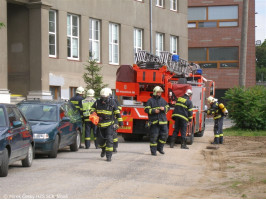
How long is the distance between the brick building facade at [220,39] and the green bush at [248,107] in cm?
3026

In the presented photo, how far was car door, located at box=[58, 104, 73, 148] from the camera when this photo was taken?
55.2 ft

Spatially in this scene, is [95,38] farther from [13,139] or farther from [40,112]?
[13,139]

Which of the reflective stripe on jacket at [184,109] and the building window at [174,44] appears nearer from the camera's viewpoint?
the reflective stripe on jacket at [184,109]

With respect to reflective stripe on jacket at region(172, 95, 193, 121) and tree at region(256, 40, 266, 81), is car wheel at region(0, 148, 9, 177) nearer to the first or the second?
reflective stripe on jacket at region(172, 95, 193, 121)

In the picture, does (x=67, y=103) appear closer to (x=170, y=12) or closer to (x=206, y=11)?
(x=170, y=12)

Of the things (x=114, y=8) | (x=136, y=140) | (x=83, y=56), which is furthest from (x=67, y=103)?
(x=114, y=8)

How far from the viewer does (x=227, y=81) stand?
195 ft

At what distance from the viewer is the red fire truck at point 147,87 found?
21797 millimetres

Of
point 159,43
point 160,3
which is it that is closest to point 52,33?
point 159,43

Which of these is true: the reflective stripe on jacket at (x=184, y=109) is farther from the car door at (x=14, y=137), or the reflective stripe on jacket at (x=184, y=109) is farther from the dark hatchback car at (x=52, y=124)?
the car door at (x=14, y=137)

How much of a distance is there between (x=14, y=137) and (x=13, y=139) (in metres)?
0.10

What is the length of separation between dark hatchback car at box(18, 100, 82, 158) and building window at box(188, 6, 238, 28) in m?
42.5

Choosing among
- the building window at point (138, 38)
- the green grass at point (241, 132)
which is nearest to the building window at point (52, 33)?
the building window at point (138, 38)

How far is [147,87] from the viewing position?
22.7 m
